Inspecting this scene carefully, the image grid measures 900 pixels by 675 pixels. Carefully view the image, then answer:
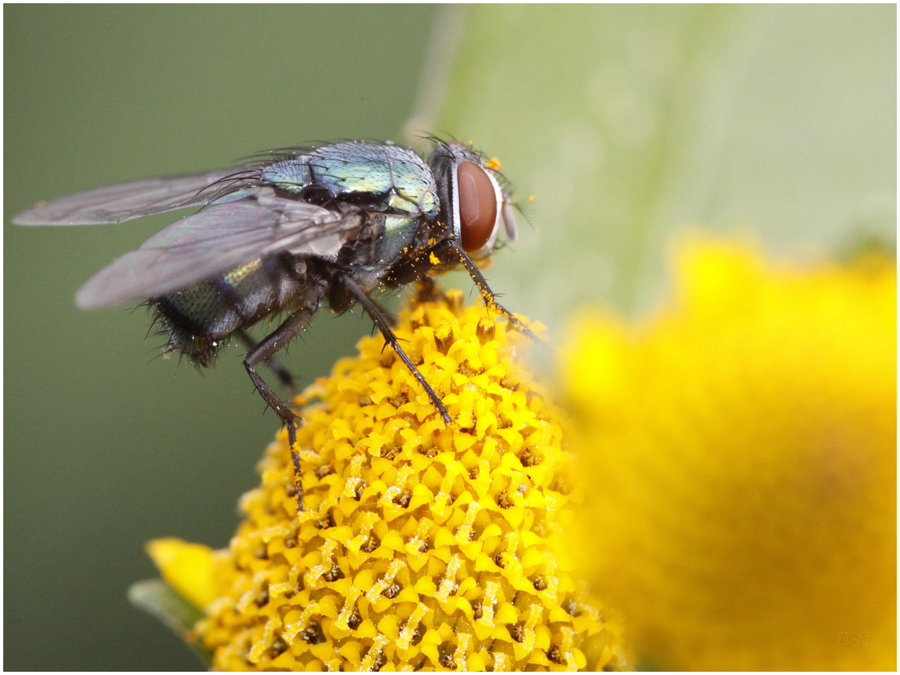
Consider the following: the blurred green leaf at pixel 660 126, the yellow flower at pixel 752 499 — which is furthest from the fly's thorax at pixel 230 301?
the blurred green leaf at pixel 660 126

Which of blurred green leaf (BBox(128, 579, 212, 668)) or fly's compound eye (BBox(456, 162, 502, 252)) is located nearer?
fly's compound eye (BBox(456, 162, 502, 252))

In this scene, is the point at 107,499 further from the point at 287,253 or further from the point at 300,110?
the point at 287,253

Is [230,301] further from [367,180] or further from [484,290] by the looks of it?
[484,290]

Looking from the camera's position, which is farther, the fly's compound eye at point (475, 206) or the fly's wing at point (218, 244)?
the fly's compound eye at point (475, 206)

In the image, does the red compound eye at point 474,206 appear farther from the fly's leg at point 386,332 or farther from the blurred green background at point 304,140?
the blurred green background at point 304,140

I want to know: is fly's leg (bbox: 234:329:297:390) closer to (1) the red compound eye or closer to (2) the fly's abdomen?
(2) the fly's abdomen

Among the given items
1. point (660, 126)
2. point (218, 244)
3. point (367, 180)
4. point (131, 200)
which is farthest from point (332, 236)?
point (660, 126)

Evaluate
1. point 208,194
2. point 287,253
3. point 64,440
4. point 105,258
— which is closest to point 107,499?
point 64,440

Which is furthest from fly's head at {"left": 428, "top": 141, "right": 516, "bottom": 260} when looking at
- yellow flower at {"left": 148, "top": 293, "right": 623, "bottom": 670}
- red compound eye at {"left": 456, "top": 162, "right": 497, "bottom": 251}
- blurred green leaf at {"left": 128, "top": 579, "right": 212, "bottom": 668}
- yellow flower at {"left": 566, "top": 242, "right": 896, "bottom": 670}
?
blurred green leaf at {"left": 128, "top": 579, "right": 212, "bottom": 668}
